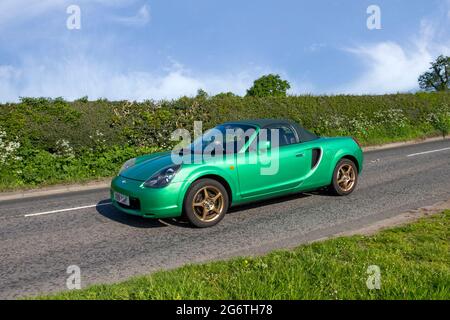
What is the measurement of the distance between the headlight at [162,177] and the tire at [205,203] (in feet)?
1.05

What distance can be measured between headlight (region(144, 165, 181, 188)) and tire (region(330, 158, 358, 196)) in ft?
10.3

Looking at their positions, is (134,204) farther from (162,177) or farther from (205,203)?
(205,203)

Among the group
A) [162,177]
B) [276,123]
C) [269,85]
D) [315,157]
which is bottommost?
[162,177]

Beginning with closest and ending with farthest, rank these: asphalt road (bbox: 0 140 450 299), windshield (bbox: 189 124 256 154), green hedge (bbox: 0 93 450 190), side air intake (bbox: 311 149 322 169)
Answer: asphalt road (bbox: 0 140 450 299)
windshield (bbox: 189 124 256 154)
side air intake (bbox: 311 149 322 169)
green hedge (bbox: 0 93 450 190)

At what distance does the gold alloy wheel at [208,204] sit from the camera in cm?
569

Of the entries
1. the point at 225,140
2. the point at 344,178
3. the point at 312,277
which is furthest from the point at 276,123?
the point at 312,277

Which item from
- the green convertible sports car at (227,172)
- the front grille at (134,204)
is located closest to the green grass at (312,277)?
the green convertible sports car at (227,172)

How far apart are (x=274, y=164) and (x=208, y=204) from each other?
1.26m

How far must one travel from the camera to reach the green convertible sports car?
5531 millimetres

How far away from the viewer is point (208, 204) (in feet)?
18.9

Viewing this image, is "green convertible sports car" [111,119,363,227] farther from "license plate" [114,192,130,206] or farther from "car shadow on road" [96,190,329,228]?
"car shadow on road" [96,190,329,228]

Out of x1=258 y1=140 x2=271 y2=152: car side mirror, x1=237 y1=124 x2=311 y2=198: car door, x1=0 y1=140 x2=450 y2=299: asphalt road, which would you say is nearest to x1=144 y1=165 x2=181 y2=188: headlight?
x1=0 y1=140 x2=450 y2=299: asphalt road

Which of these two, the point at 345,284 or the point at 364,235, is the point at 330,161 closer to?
the point at 364,235

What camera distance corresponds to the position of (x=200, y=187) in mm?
5629
